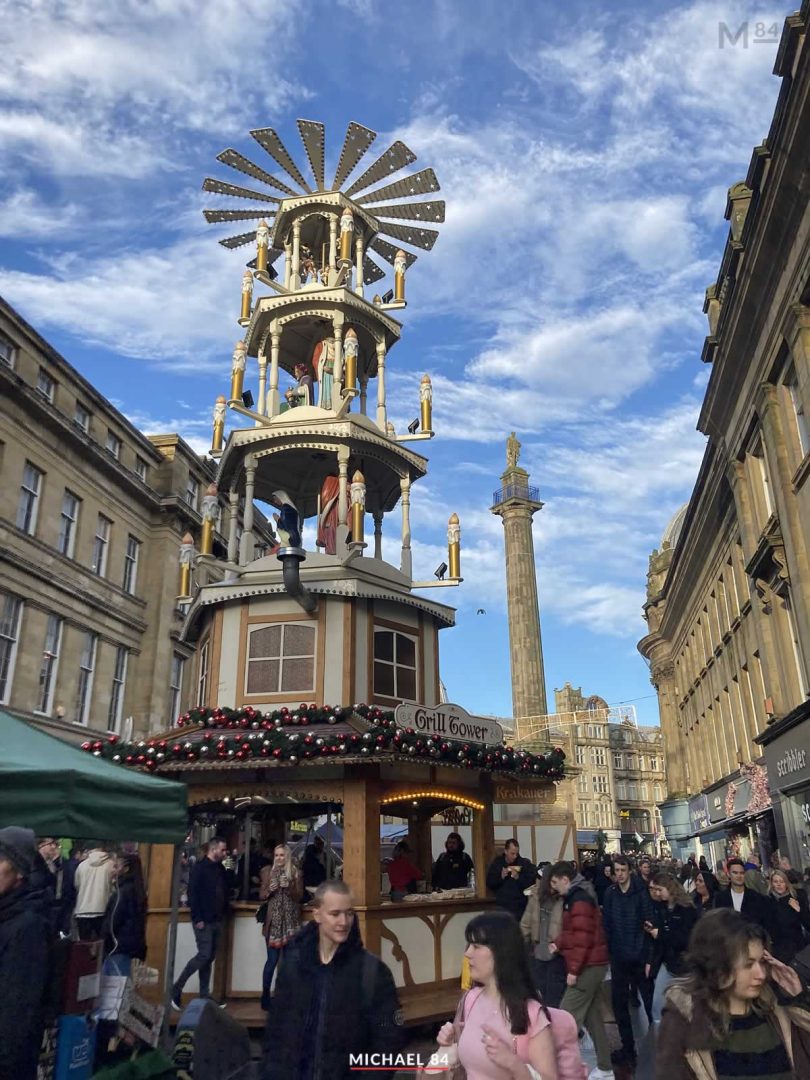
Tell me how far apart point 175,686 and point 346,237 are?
79.0ft

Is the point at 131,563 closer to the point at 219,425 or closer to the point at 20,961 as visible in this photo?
the point at 219,425

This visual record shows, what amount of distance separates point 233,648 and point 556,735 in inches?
3326

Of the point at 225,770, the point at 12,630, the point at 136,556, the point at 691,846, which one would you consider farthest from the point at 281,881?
the point at 691,846

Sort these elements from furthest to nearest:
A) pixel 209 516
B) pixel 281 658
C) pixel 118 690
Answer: pixel 118 690
pixel 209 516
pixel 281 658

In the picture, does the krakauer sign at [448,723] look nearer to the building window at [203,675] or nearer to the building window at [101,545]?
the building window at [203,675]

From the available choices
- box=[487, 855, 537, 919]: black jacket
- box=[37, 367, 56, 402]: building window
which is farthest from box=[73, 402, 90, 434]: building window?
box=[487, 855, 537, 919]: black jacket

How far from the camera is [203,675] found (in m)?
15.1

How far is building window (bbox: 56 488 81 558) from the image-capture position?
28.7 m

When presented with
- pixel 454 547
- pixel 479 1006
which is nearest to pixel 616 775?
pixel 454 547

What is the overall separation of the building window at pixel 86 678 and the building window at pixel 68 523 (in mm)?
3167

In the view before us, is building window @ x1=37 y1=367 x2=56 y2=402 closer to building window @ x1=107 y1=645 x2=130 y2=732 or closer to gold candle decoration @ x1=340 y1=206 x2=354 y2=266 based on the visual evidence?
building window @ x1=107 y1=645 x2=130 y2=732

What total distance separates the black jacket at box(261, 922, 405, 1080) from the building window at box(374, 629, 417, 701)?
1022cm

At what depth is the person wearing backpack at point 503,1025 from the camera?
332 cm

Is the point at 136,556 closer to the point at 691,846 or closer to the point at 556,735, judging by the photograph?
the point at 691,846
